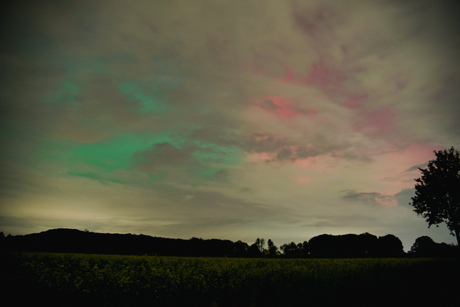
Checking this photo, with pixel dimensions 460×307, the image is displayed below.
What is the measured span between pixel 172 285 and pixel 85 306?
3.88 meters

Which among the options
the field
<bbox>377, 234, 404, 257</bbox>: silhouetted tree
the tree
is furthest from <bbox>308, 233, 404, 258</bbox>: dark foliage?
the field

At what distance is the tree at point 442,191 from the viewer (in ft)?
109

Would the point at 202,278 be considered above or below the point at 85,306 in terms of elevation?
above

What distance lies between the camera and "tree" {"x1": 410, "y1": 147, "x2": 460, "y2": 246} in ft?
109

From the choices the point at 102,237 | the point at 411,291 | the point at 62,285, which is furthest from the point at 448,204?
the point at 102,237

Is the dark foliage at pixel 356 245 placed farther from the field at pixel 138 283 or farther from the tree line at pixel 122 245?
the field at pixel 138 283

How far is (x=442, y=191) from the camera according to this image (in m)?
33.7

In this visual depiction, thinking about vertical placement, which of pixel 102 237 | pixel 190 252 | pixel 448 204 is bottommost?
pixel 190 252

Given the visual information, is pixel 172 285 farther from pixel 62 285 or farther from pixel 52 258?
pixel 52 258

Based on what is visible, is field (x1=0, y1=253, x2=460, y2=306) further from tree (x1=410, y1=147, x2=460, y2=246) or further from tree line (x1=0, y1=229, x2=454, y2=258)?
tree (x1=410, y1=147, x2=460, y2=246)

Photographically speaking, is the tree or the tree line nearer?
the tree

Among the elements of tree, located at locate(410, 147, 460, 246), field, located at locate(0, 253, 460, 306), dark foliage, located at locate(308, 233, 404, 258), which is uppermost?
tree, located at locate(410, 147, 460, 246)

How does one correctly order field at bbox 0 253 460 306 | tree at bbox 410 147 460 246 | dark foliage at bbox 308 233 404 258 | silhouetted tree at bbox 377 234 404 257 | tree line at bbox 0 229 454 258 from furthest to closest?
dark foliage at bbox 308 233 404 258 → silhouetted tree at bbox 377 234 404 257 → tree line at bbox 0 229 454 258 → tree at bbox 410 147 460 246 → field at bbox 0 253 460 306

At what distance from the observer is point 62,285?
35.3 feet
